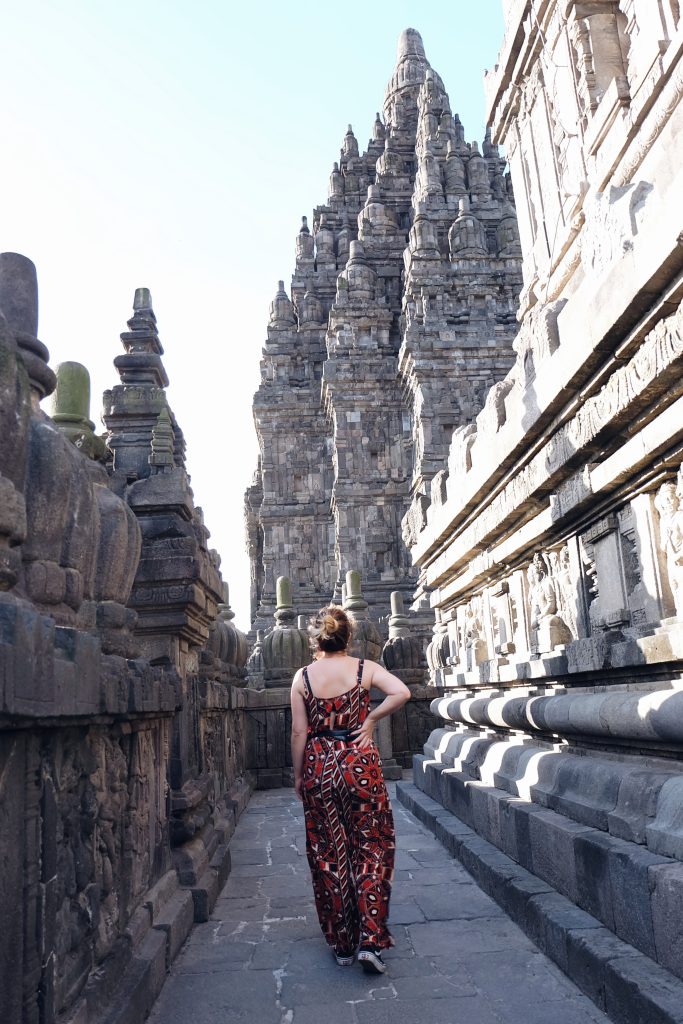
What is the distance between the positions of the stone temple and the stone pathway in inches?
4.1

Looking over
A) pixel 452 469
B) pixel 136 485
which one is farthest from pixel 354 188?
pixel 136 485

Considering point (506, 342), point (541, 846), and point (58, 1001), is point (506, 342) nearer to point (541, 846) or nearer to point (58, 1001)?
point (541, 846)

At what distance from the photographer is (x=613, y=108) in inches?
208

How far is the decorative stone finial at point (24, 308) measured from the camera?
104 inches

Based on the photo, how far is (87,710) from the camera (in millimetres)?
2461

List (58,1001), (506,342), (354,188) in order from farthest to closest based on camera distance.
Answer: (354,188) < (506,342) < (58,1001)

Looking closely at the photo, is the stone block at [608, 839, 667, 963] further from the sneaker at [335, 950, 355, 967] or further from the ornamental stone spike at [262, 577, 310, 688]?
the ornamental stone spike at [262, 577, 310, 688]

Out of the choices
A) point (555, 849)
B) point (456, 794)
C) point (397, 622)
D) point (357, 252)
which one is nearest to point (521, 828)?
point (555, 849)

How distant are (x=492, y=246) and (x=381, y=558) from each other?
10394 mm

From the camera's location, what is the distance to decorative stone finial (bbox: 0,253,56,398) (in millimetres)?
2652

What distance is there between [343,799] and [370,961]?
24.1 inches

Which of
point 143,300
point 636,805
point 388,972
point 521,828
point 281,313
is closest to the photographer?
point 636,805

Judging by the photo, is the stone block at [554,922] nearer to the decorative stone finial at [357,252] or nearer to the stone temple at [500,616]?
the stone temple at [500,616]

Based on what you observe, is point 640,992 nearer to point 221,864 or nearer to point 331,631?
point 331,631
